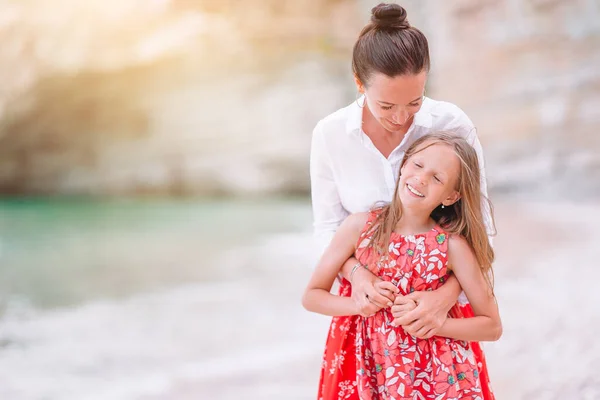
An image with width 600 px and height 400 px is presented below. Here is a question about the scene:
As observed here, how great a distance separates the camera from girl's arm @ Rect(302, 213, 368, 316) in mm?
1570

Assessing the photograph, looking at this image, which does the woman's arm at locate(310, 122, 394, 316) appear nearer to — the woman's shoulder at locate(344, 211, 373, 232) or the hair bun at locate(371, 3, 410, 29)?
the woman's shoulder at locate(344, 211, 373, 232)

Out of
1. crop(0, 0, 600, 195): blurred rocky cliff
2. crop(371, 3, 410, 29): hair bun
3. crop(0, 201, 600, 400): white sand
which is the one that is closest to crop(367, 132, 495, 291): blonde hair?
crop(371, 3, 410, 29): hair bun

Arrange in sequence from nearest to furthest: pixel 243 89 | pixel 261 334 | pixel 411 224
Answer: pixel 411 224
pixel 261 334
pixel 243 89

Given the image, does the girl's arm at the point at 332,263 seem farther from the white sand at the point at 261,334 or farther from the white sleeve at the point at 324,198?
the white sand at the point at 261,334

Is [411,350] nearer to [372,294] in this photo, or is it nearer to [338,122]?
[372,294]

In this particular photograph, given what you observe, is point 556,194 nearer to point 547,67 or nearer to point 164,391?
point 547,67

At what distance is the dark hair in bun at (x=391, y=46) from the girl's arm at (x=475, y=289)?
0.38m

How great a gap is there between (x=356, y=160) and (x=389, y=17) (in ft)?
1.08

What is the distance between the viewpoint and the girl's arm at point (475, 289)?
1.49 metres

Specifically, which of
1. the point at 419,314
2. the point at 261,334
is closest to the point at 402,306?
the point at 419,314

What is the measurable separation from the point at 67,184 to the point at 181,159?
129 centimetres

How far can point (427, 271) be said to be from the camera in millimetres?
1495

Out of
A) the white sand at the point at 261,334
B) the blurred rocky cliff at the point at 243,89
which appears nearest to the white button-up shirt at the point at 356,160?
the white sand at the point at 261,334

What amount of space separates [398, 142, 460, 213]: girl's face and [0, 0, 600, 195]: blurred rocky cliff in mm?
5148
